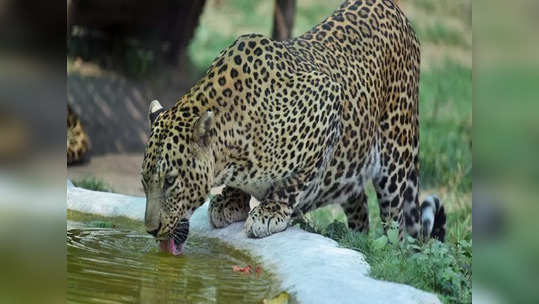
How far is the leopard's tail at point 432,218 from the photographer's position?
713 centimetres

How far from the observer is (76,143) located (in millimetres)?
9461

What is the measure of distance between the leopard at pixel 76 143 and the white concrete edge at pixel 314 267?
304 cm

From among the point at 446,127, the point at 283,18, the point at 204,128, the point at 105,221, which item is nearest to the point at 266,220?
the point at 204,128

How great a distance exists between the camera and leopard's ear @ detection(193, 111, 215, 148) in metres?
5.75

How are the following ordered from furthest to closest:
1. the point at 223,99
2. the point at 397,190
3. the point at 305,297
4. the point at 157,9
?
the point at 157,9
the point at 397,190
the point at 223,99
the point at 305,297

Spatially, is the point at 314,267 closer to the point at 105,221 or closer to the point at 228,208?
the point at 228,208

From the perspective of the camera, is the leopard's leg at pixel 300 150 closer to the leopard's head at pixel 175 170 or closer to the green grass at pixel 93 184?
the leopard's head at pixel 175 170

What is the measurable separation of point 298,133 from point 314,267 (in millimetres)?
1218

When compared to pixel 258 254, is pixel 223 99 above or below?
above
